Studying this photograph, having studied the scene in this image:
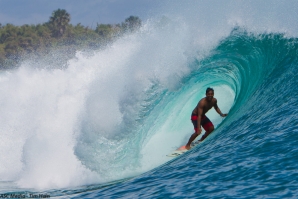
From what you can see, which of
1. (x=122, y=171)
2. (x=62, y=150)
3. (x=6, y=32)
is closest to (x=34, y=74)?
(x=62, y=150)

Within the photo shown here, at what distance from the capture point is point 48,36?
120000mm

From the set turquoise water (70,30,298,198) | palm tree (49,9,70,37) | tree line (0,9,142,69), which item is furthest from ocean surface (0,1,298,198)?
palm tree (49,9,70,37)

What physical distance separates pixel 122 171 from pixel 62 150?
1.64 meters

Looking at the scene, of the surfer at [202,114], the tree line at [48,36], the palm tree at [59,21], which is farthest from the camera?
the palm tree at [59,21]

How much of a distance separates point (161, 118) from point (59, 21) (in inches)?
4431

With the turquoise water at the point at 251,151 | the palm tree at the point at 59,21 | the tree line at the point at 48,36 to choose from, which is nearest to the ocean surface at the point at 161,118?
the turquoise water at the point at 251,151

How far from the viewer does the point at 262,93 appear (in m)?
11.8

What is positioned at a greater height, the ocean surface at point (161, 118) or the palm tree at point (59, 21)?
the palm tree at point (59, 21)

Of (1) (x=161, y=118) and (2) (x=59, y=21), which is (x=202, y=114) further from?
(2) (x=59, y=21)

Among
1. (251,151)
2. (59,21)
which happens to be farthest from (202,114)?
(59,21)

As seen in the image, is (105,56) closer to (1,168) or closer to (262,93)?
(1,168)

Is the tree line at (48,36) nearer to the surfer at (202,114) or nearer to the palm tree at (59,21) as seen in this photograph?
the palm tree at (59,21)

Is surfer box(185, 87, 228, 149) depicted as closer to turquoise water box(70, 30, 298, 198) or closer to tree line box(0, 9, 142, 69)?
turquoise water box(70, 30, 298, 198)

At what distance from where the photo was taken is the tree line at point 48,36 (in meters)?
106
